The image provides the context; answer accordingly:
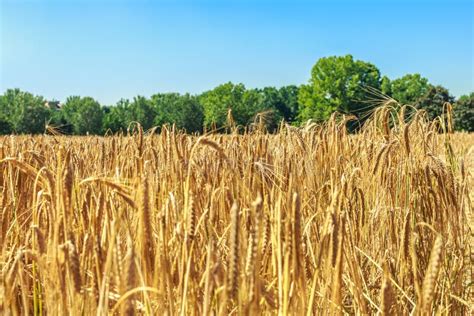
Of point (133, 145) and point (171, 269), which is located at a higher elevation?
point (133, 145)

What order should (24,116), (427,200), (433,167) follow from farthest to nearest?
(24,116) → (427,200) → (433,167)

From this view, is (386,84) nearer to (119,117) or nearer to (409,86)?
(409,86)

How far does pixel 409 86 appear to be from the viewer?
175 feet

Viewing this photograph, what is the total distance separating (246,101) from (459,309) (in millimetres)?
48271

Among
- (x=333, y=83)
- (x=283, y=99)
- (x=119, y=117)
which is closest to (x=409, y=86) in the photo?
(x=333, y=83)

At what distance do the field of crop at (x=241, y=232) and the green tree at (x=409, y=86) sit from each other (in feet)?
170

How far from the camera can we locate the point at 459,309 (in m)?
1.81

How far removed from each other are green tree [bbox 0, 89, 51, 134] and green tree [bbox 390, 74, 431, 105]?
3413cm

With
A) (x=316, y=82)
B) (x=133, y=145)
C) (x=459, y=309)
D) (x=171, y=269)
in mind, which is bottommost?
(x=459, y=309)

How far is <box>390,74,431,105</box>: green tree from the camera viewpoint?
52094 mm

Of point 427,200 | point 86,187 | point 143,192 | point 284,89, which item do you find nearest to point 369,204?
point 427,200

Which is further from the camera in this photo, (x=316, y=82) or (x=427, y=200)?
(x=316, y=82)

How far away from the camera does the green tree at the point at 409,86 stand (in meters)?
52.1

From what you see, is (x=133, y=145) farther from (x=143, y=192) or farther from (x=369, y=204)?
(x=143, y=192)
